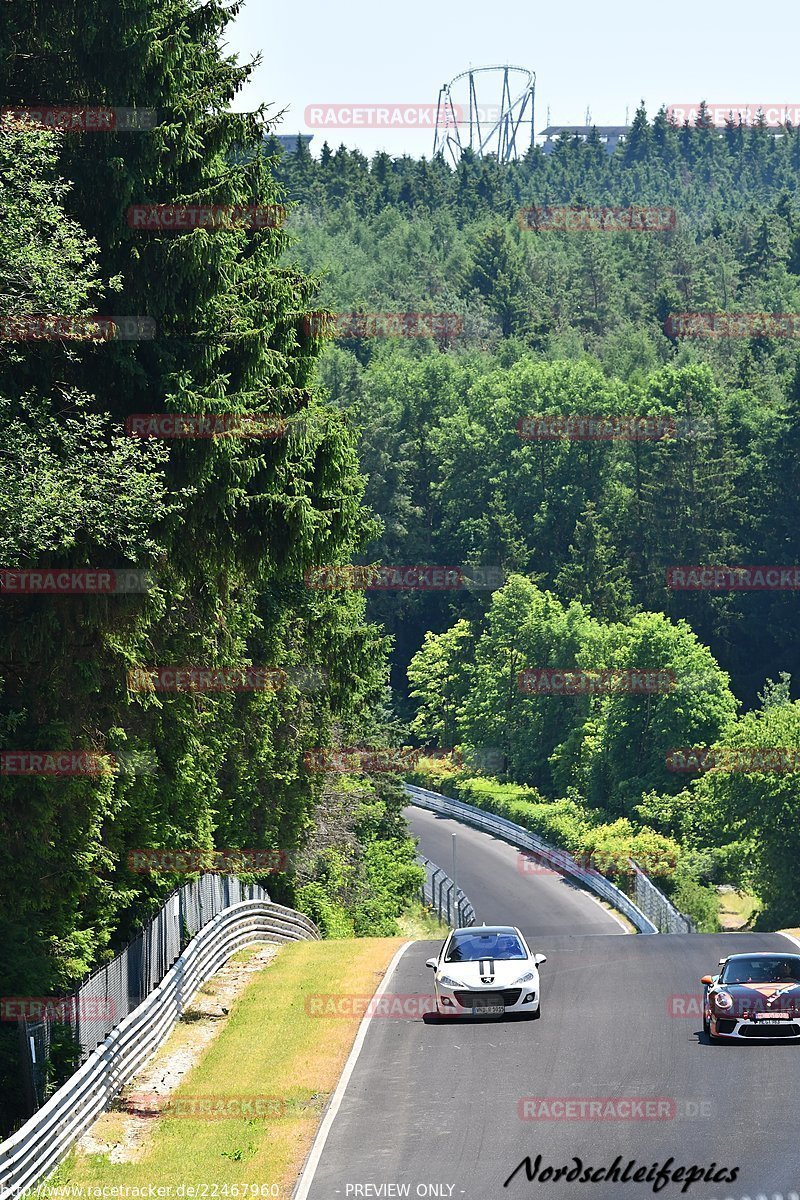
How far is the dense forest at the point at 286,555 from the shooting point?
21766 mm

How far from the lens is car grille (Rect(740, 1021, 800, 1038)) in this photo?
22109mm

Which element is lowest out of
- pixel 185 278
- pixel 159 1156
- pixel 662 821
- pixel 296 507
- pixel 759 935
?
pixel 662 821

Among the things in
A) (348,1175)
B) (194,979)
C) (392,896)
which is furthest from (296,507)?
(392,896)

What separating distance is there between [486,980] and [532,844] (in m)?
60.2

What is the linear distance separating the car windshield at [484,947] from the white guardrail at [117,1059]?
15.2ft

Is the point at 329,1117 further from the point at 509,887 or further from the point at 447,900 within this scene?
the point at 509,887

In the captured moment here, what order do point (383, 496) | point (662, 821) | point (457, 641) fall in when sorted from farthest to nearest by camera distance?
point (383, 496) < point (457, 641) < point (662, 821)

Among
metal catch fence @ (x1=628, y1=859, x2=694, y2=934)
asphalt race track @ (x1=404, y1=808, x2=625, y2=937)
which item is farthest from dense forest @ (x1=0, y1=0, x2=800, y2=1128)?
metal catch fence @ (x1=628, y1=859, x2=694, y2=934)

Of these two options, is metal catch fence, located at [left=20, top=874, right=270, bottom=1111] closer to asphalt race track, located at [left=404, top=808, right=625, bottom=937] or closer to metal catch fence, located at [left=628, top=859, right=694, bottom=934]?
asphalt race track, located at [left=404, top=808, right=625, bottom=937]

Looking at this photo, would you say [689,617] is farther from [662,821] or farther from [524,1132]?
[524,1132]

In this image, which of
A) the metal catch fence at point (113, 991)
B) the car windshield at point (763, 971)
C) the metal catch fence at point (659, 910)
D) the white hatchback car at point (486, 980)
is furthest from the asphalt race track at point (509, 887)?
the car windshield at point (763, 971)

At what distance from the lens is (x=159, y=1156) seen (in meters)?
18.4

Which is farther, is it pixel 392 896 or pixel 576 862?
pixel 576 862

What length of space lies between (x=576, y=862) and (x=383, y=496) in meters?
53.0
